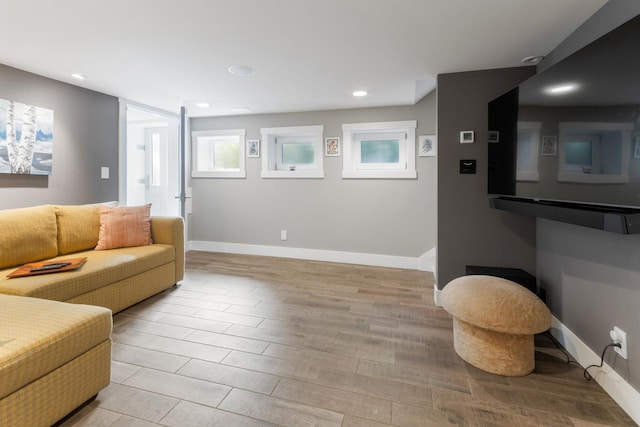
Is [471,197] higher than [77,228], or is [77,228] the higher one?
[471,197]

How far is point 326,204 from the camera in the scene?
4.35 meters

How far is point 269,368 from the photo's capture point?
1.83 metres

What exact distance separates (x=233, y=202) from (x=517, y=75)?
12.8 ft

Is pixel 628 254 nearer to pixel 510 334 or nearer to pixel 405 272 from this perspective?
pixel 510 334

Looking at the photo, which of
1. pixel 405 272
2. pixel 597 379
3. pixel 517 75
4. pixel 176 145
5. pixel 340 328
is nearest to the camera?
pixel 597 379

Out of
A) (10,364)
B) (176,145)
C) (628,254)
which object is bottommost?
(10,364)

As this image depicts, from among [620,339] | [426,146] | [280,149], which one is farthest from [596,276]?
[280,149]

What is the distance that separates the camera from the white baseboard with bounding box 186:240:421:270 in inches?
161

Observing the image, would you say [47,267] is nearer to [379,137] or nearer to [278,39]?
[278,39]

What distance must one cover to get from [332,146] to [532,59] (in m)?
2.40

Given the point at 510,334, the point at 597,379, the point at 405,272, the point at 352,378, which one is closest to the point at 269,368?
the point at 352,378

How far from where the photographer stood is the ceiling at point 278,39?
1.80 m

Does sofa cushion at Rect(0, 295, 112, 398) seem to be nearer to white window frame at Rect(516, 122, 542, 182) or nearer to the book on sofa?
the book on sofa

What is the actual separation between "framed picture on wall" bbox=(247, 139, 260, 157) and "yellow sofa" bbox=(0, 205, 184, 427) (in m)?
1.73
